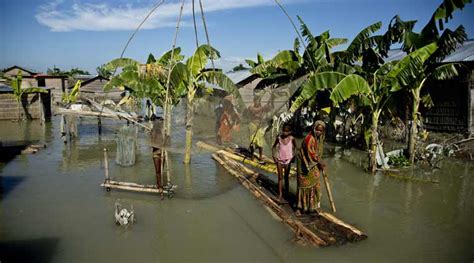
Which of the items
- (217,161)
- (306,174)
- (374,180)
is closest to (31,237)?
(306,174)

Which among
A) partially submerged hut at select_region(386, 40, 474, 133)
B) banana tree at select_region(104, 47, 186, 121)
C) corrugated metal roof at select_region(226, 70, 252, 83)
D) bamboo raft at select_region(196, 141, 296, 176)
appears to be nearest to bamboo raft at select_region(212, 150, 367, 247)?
bamboo raft at select_region(196, 141, 296, 176)

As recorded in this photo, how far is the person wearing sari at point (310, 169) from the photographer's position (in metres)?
5.55

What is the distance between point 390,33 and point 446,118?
4.40 metres

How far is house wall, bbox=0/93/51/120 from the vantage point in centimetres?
1964

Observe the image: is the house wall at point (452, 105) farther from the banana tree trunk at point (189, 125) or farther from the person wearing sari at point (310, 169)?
the banana tree trunk at point (189, 125)

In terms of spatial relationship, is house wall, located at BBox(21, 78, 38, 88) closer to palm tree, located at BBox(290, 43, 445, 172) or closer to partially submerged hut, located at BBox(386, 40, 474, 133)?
palm tree, located at BBox(290, 43, 445, 172)

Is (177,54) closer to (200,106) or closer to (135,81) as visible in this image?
(135,81)

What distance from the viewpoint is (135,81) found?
9.98 m

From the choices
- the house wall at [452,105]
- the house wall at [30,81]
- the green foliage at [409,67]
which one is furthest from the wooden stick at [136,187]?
the house wall at [30,81]

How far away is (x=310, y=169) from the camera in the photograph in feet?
18.3

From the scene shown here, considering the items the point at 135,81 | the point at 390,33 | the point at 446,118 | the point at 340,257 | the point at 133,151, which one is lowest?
the point at 340,257

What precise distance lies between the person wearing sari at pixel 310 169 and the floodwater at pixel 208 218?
52 cm

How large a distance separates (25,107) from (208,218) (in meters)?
18.0

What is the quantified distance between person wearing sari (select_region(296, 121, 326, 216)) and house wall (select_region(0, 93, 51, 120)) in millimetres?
17480
